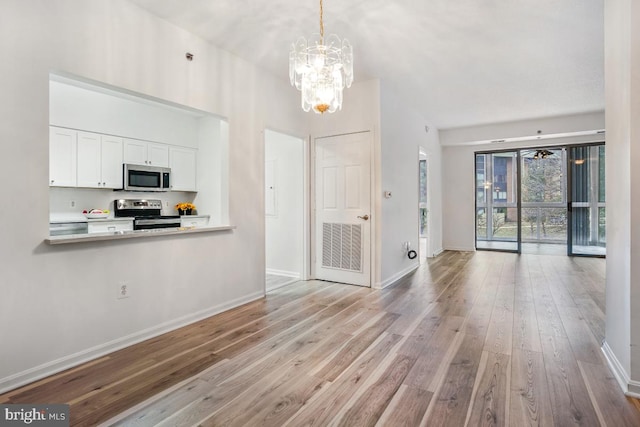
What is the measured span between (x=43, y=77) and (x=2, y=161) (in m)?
0.61

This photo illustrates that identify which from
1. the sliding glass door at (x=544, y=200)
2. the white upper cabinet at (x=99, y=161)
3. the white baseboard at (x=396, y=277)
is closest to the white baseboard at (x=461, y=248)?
the sliding glass door at (x=544, y=200)

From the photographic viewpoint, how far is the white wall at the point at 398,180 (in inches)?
175

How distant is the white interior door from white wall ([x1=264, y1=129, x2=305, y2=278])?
9.9 inches

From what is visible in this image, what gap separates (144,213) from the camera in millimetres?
5121

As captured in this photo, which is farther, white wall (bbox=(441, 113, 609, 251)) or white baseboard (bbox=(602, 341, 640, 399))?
white wall (bbox=(441, 113, 609, 251))

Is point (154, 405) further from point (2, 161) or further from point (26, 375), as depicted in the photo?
point (2, 161)

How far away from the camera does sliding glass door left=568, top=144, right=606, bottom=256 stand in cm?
645

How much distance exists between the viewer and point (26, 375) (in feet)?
6.68

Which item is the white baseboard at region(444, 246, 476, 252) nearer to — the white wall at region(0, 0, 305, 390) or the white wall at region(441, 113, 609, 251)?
the white wall at region(441, 113, 609, 251)

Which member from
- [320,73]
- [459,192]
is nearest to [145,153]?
[320,73]

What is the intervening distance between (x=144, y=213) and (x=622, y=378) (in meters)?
5.56

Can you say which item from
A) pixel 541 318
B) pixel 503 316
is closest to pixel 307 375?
pixel 503 316

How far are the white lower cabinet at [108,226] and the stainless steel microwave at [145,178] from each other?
523mm

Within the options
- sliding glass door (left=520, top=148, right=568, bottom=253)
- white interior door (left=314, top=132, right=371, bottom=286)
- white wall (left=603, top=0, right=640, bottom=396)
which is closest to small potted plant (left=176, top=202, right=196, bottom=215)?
white interior door (left=314, top=132, right=371, bottom=286)
